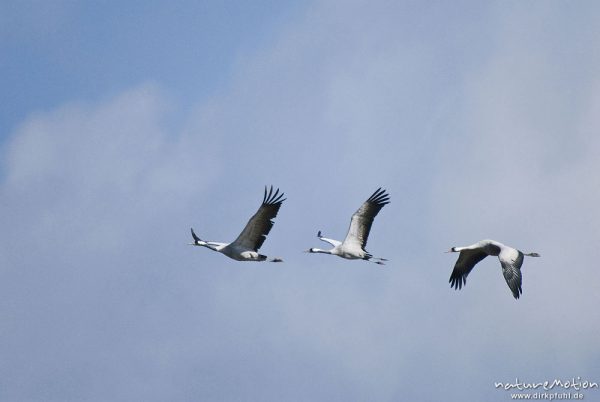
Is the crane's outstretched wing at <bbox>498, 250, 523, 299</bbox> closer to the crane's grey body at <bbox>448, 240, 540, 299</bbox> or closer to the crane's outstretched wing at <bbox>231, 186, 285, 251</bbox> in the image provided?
the crane's grey body at <bbox>448, 240, 540, 299</bbox>

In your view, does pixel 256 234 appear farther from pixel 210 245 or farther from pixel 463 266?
pixel 463 266

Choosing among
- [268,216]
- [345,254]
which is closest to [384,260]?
[345,254]

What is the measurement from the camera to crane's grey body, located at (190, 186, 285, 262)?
28484mm

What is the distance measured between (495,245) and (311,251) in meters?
5.30

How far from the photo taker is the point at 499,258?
29.0 m

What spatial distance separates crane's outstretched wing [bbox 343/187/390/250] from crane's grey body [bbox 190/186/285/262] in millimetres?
2380

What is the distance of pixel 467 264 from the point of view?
31.6 m

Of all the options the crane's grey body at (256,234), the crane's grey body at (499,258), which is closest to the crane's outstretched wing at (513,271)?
the crane's grey body at (499,258)

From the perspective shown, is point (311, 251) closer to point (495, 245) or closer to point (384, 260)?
point (384, 260)

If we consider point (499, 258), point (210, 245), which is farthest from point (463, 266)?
point (210, 245)

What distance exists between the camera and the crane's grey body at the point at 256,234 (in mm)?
28484

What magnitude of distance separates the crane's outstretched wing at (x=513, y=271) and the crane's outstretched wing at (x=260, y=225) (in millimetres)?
5621

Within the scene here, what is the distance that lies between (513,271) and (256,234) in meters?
6.24

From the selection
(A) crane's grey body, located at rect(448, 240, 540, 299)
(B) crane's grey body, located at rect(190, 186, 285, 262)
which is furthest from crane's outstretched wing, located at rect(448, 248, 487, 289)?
(B) crane's grey body, located at rect(190, 186, 285, 262)
